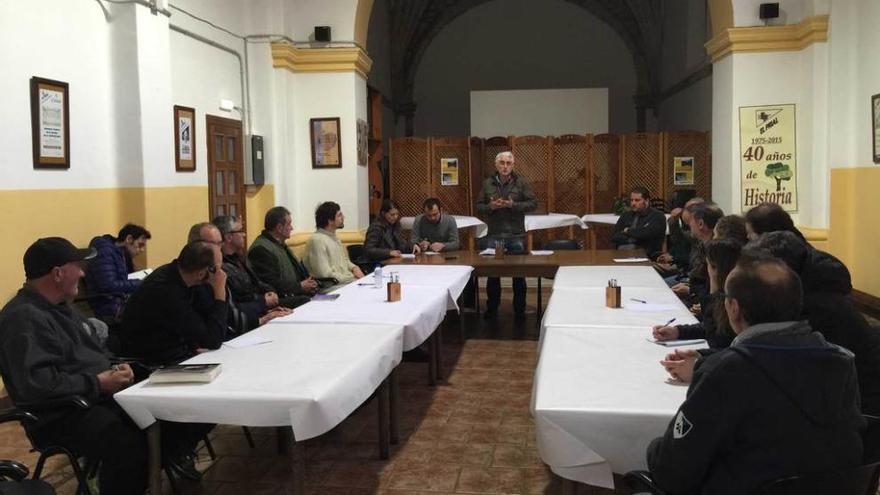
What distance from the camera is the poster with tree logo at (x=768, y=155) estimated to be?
27.0ft

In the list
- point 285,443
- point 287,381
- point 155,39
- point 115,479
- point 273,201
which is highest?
point 155,39

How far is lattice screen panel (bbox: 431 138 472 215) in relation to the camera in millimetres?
11094

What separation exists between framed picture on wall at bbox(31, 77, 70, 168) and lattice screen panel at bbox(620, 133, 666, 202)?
7.67m

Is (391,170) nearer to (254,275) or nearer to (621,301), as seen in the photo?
(254,275)

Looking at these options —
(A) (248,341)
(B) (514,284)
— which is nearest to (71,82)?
(A) (248,341)

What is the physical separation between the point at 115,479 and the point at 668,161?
372 inches

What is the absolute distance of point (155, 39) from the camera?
629cm

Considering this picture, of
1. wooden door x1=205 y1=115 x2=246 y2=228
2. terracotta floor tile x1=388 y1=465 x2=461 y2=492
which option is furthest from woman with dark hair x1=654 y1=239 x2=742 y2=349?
wooden door x1=205 y1=115 x2=246 y2=228

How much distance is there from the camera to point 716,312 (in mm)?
2869

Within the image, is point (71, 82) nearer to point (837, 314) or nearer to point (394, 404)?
point (394, 404)

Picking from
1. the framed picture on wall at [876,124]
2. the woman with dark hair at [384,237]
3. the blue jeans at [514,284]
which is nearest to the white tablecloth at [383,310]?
the woman with dark hair at [384,237]

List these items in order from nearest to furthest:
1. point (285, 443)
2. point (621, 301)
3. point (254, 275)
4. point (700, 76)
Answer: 1. point (285, 443)
2. point (621, 301)
3. point (254, 275)
4. point (700, 76)

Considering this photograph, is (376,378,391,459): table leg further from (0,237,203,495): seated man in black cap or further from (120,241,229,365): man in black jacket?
(0,237,203,495): seated man in black cap

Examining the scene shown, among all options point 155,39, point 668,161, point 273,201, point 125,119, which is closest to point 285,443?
point 125,119
